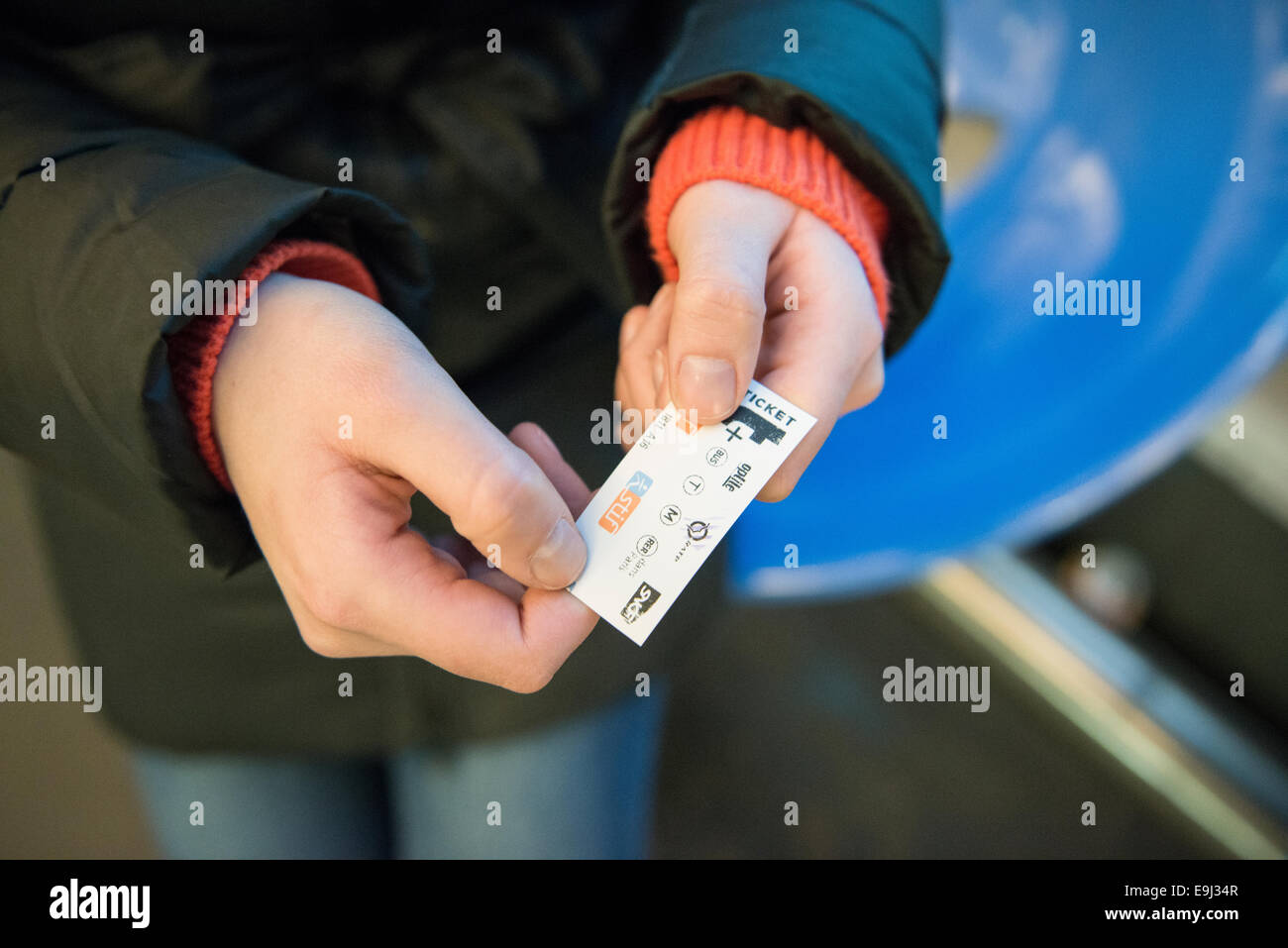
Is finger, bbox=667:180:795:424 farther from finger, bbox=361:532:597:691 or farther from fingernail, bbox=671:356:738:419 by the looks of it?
finger, bbox=361:532:597:691

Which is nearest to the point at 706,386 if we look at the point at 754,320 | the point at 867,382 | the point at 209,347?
the point at 754,320

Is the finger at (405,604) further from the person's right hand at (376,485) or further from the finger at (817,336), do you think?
the finger at (817,336)

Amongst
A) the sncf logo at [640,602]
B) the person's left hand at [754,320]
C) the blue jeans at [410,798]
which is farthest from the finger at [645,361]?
the blue jeans at [410,798]

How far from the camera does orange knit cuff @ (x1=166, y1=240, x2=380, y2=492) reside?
46 centimetres

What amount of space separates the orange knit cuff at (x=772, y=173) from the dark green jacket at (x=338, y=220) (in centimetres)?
1

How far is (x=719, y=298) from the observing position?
1.57ft

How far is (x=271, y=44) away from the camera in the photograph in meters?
0.58

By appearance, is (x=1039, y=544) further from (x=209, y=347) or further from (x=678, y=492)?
(x=209, y=347)

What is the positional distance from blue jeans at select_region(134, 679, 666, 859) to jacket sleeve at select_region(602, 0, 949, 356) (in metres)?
0.42

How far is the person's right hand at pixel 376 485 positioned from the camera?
0.44 metres

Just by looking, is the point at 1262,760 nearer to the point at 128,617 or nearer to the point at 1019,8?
the point at 1019,8

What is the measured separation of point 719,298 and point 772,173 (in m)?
0.12
